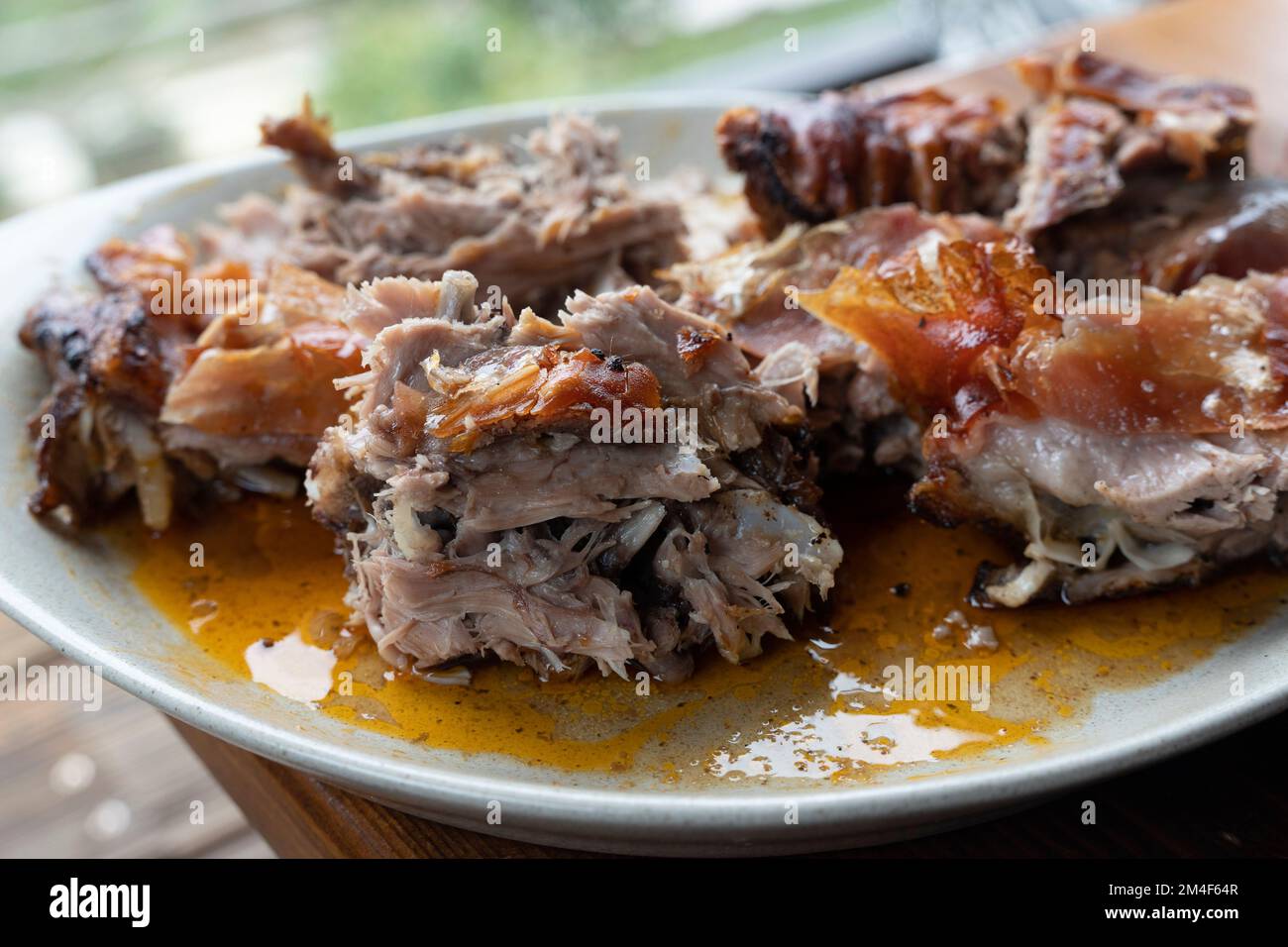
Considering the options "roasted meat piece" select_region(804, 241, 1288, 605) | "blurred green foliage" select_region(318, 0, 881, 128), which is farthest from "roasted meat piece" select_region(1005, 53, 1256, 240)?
"blurred green foliage" select_region(318, 0, 881, 128)

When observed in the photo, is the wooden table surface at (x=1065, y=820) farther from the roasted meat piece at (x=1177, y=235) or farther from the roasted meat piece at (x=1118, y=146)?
the roasted meat piece at (x=1118, y=146)

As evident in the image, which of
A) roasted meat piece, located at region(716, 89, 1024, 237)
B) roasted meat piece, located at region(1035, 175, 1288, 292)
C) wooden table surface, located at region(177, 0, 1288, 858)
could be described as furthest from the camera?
roasted meat piece, located at region(716, 89, 1024, 237)

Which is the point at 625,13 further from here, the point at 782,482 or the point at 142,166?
the point at 782,482

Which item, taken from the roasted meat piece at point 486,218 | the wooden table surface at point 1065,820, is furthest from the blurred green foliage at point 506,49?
the wooden table surface at point 1065,820

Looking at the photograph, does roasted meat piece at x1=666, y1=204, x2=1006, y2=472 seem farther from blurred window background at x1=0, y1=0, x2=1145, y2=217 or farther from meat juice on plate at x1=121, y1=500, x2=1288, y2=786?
blurred window background at x1=0, y1=0, x2=1145, y2=217

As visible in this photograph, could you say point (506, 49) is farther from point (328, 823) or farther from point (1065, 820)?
point (1065, 820)
